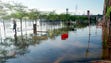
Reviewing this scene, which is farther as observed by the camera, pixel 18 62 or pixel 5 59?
pixel 5 59

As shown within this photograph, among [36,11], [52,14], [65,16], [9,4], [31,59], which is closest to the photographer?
[31,59]

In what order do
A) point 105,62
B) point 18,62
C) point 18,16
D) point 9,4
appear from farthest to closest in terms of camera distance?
point 18,16, point 9,4, point 18,62, point 105,62

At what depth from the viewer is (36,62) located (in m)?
14.2

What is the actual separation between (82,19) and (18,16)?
266ft

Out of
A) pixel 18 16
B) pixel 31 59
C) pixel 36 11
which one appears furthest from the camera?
pixel 36 11

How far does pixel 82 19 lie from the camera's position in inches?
5002

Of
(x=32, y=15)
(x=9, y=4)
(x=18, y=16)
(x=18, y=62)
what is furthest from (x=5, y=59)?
(x=32, y=15)

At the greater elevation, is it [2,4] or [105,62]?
[2,4]

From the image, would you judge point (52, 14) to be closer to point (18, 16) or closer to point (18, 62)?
point (18, 16)

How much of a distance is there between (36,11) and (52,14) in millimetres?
15902

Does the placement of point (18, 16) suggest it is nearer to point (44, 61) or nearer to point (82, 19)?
point (44, 61)

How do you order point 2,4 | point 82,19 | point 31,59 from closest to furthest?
point 31,59
point 2,4
point 82,19

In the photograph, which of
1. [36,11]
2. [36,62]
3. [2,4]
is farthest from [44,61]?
[36,11]

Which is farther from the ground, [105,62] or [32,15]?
[32,15]
